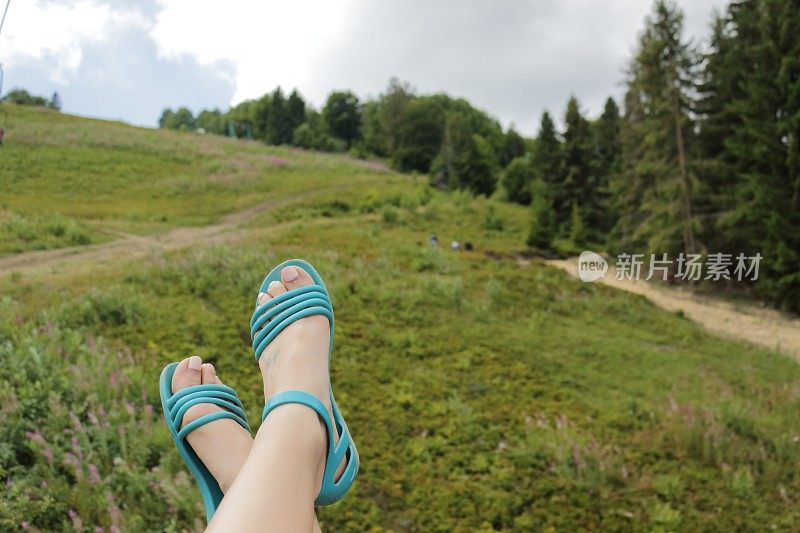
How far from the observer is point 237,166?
25422 millimetres

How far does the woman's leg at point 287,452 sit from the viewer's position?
135 cm

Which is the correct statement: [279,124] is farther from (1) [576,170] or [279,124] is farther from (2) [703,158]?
(2) [703,158]

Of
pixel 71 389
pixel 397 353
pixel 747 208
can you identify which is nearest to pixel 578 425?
pixel 397 353

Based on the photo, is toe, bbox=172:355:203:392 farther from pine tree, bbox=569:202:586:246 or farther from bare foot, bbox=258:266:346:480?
pine tree, bbox=569:202:586:246

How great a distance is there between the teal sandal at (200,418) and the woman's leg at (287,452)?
234 millimetres

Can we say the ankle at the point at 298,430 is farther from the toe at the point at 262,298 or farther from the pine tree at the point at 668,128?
the pine tree at the point at 668,128

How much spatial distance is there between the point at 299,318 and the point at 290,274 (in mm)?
252

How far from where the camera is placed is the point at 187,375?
239 centimetres

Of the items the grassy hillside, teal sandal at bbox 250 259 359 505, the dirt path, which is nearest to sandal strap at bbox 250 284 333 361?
teal sandal at bbox 250 259 359 505

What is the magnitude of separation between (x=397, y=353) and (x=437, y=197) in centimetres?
2139

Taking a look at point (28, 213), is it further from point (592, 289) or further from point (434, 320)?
point (592, 289)

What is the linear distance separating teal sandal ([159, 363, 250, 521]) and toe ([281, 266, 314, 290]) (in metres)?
0.52

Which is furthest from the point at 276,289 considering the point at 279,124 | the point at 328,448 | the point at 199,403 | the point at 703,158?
the point at 279,124

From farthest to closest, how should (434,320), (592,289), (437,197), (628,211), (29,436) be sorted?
(437,197) → (628,211) → (592,289) → (434,320) → (29,436)
